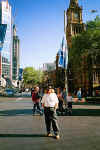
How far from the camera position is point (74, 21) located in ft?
278

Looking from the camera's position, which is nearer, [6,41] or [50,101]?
[50,101]

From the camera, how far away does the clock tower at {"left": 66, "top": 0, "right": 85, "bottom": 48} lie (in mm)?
83688

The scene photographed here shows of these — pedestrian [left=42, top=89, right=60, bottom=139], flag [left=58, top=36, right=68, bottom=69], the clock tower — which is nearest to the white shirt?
pedestrian [left=42, top=89, right=60, bottom=139]

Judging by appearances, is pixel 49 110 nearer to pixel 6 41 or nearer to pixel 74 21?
pixel 74 21

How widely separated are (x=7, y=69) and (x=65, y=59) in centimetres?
10234

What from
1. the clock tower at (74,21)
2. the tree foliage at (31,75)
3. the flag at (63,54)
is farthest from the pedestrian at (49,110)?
the tree foliage at (31,75)

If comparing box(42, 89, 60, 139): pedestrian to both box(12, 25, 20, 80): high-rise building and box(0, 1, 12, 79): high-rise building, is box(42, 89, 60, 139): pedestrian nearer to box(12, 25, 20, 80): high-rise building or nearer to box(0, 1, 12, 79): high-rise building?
box(0, 1, 12, 79): high-rise building

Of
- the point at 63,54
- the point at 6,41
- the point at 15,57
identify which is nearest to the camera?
the point at 63,54

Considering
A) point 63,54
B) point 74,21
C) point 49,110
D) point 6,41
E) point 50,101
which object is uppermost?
point 74,21

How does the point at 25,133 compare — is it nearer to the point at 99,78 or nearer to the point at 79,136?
the point at 79,136

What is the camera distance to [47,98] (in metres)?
7.92

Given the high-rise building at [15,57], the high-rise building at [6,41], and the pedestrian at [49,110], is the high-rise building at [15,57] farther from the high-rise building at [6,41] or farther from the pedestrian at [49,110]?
the pedestrian at [49,110]

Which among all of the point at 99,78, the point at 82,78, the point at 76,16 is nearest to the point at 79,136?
the point at 99,78

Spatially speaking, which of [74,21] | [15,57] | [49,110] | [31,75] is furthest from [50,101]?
[31,75]
